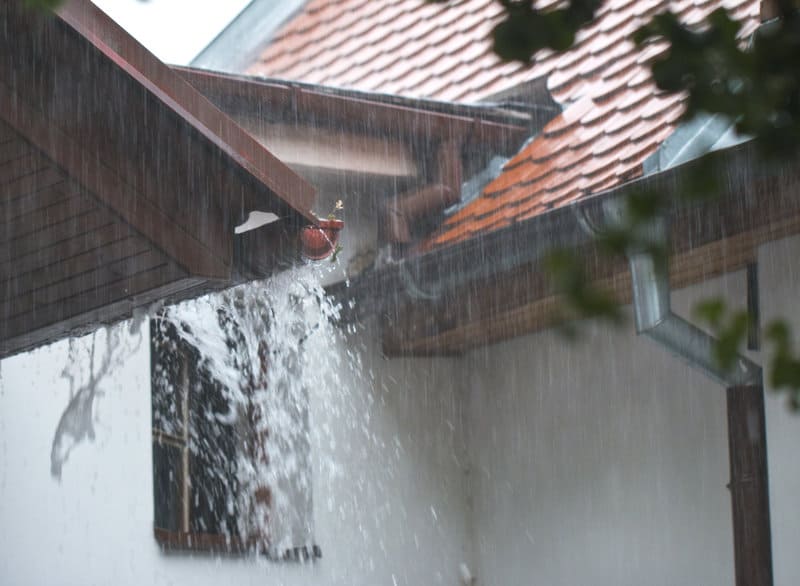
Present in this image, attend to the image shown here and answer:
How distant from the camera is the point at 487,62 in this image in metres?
7.72

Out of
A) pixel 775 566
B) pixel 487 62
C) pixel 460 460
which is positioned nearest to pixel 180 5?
pixel 487 62

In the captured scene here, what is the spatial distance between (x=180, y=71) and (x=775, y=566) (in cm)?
325

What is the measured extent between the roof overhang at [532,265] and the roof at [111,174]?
1163mm

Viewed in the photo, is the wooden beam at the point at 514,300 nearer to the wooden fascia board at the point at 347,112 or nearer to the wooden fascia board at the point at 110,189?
the wooden fascia board at the point at 347,112

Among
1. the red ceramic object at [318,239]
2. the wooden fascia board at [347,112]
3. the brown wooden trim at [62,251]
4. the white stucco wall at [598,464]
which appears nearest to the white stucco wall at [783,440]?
the white stucco wall at [598,464]

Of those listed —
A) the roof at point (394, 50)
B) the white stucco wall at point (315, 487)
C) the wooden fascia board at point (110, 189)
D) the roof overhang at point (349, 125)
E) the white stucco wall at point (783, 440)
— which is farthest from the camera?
the roof at point (394, 50)

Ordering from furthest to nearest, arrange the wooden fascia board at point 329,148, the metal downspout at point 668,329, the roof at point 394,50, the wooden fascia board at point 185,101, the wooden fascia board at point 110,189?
the roof at point 394,50
the wooden fascia board at point 329,148
the metal downspout at point 668,329
the wooden fascia board at point 110,189
the wooden fascia board at point 185,101

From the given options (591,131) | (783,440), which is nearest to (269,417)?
(591,131)

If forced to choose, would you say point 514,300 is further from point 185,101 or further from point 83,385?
point 185,101

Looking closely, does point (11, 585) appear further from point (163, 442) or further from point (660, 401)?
point (660, 401)

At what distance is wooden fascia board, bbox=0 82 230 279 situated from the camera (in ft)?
12.7

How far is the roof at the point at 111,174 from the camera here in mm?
3707

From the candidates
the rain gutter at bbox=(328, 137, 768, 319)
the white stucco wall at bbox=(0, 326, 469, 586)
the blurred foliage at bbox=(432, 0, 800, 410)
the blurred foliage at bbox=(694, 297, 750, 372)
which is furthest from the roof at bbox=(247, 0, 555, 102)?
the blurred foliage at bbox=(694, 297, 750, 372)

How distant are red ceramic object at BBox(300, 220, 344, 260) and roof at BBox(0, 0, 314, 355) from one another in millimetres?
58
